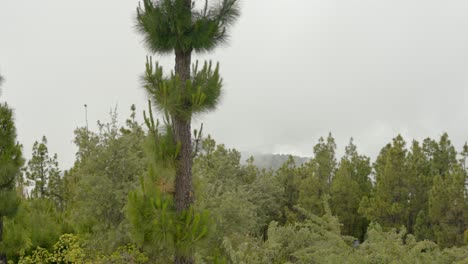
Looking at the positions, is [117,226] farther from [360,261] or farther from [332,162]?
[332,162]

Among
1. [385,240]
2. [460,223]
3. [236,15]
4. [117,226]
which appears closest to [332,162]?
[460,223]

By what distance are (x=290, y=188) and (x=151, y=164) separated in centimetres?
2714

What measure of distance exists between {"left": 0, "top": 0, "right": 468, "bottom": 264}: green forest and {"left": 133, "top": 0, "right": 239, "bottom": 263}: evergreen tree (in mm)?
18

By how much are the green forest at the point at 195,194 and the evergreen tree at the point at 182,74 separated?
2cm

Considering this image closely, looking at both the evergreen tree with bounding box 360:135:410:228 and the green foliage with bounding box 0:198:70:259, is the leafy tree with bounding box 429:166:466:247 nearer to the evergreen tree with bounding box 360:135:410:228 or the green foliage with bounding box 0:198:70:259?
the evergreen tree with bounding box 360:135:410:228

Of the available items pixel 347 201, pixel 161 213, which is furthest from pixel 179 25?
pixel 347 201

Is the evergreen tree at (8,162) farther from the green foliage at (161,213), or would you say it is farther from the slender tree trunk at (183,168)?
the slender tree trunk at (183,168)

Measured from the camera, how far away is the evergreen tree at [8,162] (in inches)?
528

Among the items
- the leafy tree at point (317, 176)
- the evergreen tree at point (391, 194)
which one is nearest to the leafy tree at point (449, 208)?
the evergreen tree at point (391, 194)

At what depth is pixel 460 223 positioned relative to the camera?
2280 cm

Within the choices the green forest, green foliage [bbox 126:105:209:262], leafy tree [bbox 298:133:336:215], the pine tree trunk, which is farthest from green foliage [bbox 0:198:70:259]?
leafy tree [bbox 298:133:336:215]

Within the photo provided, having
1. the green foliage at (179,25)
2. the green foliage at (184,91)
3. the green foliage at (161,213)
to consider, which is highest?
the green foliage at (179,25)

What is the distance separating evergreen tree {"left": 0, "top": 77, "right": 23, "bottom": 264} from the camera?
13.4 meters

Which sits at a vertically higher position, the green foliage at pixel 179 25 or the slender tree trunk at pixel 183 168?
the green foliage at pixel 179 25
